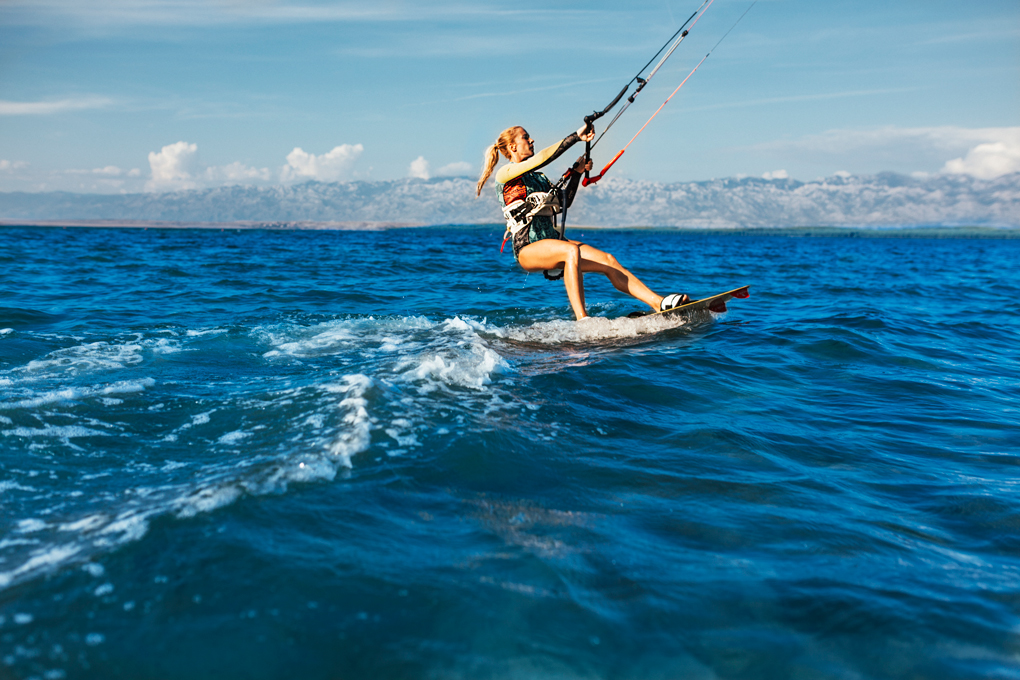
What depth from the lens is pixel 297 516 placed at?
322cm

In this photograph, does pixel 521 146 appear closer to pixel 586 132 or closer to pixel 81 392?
pixel 586 132

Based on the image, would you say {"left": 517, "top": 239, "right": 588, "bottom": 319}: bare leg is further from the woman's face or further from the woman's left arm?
the woman's face

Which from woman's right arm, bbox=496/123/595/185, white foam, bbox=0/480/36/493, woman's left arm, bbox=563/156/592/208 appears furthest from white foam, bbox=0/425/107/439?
woman's left arm, bbox=563/156/592/208

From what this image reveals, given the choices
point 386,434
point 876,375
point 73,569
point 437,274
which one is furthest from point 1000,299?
point 73,569

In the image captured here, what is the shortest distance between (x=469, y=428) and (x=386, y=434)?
0.62 meters

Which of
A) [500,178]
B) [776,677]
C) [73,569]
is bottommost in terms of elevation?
[776,677]

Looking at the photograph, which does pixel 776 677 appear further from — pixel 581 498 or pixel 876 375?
pixel 876 375

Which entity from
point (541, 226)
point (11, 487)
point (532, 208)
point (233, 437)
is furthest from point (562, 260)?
point (11, 487)

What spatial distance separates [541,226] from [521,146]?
1188mm

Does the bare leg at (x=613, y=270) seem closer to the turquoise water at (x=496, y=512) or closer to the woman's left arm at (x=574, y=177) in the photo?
the woman's left arm at (x=574, y=177)

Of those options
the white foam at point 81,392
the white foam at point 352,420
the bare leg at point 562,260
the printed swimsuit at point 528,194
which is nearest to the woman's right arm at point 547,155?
the printed swimsuit at point 528,194

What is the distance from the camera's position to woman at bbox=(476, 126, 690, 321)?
27.9 ft

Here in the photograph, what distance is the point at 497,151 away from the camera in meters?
8.65

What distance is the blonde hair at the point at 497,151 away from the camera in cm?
840
